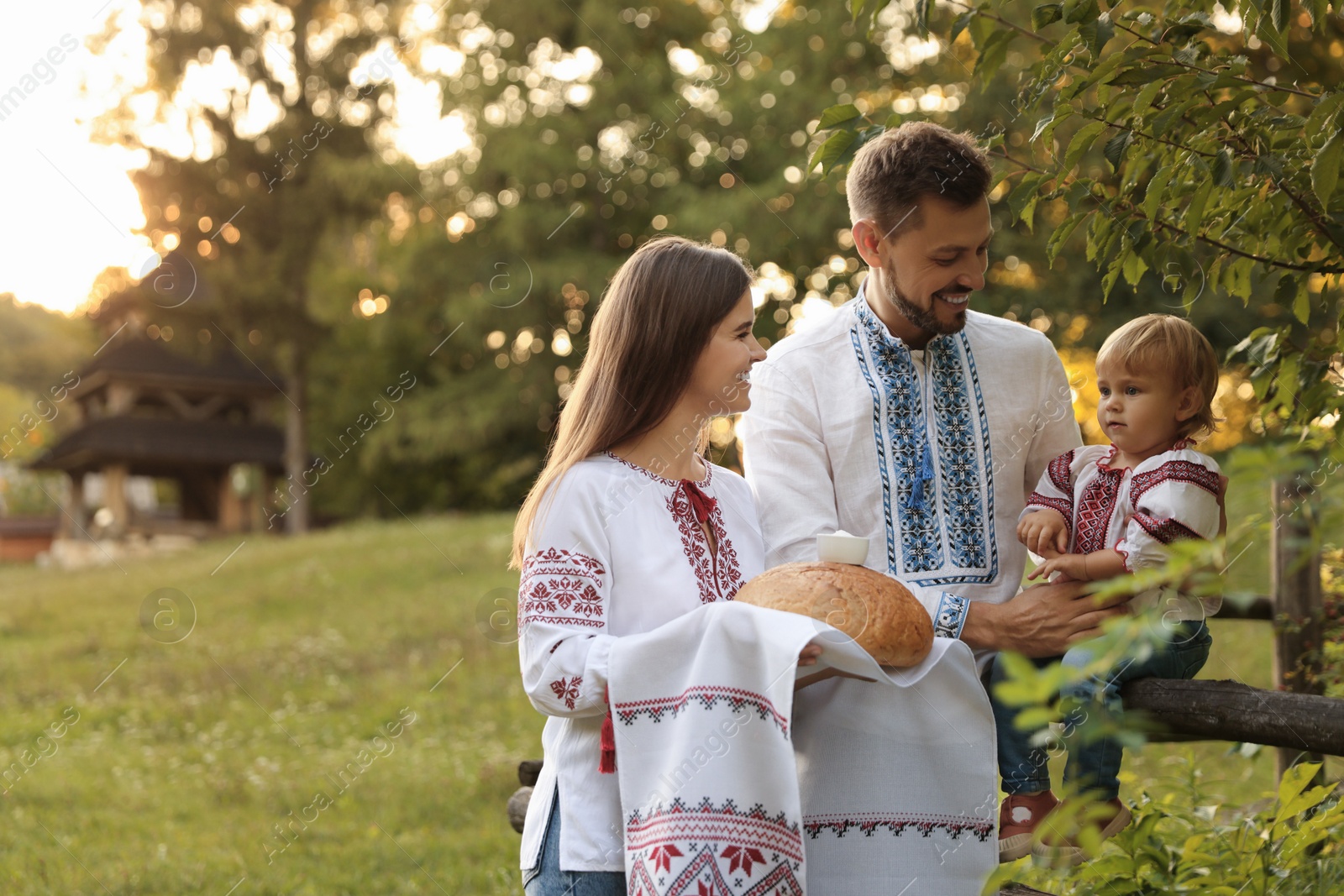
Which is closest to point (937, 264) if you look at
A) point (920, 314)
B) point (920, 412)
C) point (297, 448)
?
point (920, 314)

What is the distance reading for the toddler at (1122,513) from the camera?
2.81 meters

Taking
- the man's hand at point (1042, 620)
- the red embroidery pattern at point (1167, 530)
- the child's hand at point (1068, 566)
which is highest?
the red embroidery pattern at point (1167, 530)

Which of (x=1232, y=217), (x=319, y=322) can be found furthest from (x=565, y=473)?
(x=319, y=322)

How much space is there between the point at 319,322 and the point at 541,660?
2715cm

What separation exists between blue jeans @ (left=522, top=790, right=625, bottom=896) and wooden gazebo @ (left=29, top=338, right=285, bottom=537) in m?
26.7

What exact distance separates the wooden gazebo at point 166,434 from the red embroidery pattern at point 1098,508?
26986mm

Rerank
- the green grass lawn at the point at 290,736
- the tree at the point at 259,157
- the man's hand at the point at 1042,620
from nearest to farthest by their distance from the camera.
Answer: the man's hand at the point at 1042,620, the green grass lawn at the point at 290,736, the tree at the point at 259,157

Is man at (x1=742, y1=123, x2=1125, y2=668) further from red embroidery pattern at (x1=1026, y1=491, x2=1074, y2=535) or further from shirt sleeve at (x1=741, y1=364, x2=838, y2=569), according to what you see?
red embroidery pattern at (x1=1026, y1=491, x2=1074, y2=535)

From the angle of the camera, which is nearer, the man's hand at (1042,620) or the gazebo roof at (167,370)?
the man's hand at (1042,620)

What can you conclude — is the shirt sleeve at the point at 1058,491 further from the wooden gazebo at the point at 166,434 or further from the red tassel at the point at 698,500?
the wooden gazebo at the point at 166,434

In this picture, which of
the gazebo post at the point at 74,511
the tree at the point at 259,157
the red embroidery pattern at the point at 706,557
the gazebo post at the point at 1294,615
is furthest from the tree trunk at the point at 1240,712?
the gazebo post at the point at 74,511

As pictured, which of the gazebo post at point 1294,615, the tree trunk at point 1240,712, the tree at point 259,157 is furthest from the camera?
the tree at point 259,157

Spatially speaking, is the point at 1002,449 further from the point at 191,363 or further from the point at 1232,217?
the point at 191,363

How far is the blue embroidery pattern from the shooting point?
3.14 metres
